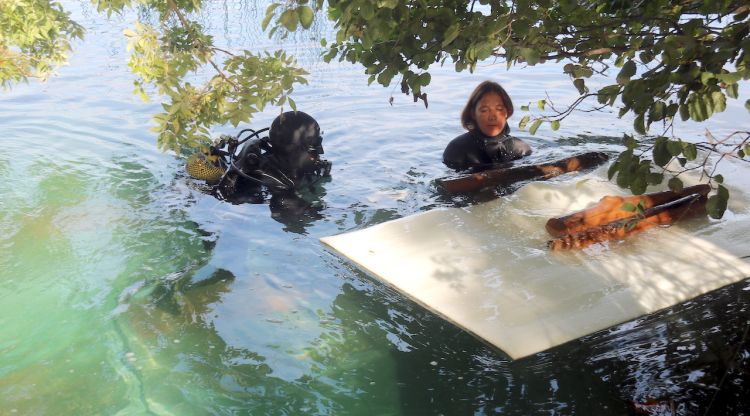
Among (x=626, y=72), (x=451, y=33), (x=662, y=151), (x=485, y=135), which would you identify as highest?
(x=451, y=33)

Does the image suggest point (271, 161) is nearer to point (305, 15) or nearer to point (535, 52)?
point (535, 52)

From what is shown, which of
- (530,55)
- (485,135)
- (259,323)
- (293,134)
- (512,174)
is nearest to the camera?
(530,55)

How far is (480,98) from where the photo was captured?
18.2 ft

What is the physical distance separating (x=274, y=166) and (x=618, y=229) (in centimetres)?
244

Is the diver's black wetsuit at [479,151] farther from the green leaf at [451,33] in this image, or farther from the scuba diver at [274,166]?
the green leaf at [451,33]

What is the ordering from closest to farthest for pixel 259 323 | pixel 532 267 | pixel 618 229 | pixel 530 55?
1. pixel 530 55
2. pixel 259 323
3. pixel 532 267
4. pixel 618 229

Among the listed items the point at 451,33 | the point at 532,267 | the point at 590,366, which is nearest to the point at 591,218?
the point at 532,267

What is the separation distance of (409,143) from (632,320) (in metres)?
3.63

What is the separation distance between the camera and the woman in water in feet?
18.1

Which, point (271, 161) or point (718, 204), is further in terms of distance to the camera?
point (271, 161)

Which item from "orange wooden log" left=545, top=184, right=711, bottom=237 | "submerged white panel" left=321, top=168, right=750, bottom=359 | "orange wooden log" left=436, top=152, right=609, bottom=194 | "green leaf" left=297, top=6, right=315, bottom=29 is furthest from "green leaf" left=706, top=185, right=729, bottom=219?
"orange wooden log" left=436, top=152, right=609, bottom=194

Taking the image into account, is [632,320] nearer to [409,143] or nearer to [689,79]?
[689,79]

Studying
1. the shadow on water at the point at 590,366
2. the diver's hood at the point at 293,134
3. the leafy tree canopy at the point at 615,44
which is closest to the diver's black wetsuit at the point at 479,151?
the diver's hood at the point at 293,134

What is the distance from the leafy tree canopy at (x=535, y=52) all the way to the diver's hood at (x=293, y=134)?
150cm
